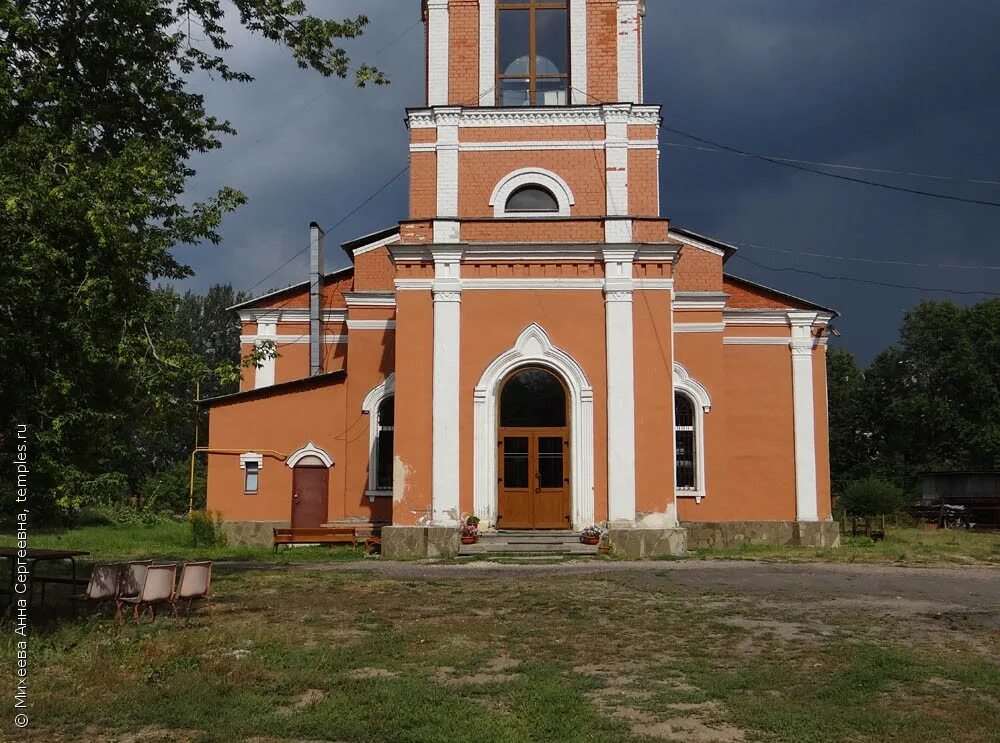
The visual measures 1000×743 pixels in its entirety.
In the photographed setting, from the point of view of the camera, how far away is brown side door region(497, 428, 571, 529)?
18.5 meters

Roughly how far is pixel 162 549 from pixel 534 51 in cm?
1388

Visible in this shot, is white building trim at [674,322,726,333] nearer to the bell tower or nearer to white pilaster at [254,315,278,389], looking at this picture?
the bell tower

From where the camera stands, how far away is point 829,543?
2138 centimetres

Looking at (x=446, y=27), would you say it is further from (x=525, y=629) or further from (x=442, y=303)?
(x=525, y=629)

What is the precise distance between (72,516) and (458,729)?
5634 millimetres

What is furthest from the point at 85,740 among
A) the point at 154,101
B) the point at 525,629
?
the point at 154,101

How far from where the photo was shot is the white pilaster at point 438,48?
65.5ft

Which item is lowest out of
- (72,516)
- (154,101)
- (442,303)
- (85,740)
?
(85,740)

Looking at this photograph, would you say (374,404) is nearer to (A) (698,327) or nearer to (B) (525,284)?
(B) (525,284)

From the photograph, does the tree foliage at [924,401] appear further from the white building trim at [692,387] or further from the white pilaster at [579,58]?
the white pilaster at [579,58]

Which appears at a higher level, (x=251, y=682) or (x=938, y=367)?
(x=938, y=367)

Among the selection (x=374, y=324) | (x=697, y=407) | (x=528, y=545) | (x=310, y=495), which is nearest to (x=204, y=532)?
(x=310, y=495)

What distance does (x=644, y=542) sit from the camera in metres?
17.4

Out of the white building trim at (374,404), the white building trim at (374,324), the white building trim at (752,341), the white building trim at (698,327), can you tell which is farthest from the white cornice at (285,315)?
the white building trim at (752,341)
